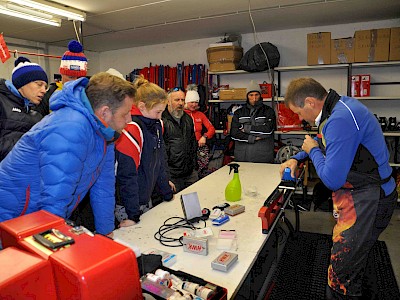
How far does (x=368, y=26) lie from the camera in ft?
14.9

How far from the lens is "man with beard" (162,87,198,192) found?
333 centimetres

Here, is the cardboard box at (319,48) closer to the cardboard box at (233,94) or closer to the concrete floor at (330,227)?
the cardboard box at (233,94)

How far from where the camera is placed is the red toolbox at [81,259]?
0.68m

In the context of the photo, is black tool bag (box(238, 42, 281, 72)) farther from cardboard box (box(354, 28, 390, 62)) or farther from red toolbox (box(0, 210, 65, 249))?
red toolbox (box(0, 210, 65, 249))

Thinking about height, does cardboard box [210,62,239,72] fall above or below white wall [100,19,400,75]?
below

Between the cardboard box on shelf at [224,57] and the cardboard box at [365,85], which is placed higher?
the cardboard box on shelf at [224,57]

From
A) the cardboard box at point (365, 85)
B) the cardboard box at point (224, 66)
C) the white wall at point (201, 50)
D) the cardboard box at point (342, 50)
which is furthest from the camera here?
the cardboard box at point (224, 66)

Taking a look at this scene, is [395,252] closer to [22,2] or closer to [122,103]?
[122,103]

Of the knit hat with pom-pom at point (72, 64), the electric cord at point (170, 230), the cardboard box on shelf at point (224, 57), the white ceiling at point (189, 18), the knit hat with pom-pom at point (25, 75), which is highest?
the white ceiling at point (189, 18)

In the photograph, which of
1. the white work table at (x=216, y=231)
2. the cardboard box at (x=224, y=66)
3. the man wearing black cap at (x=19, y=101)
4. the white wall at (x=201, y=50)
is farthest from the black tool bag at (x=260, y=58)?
the man wearing black cap at (x=19, y=101)

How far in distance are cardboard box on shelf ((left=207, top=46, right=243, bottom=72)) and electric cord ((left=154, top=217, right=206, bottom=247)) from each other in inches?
134

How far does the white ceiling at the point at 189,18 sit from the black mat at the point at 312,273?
2.61m

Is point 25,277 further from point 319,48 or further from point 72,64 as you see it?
point 319,48

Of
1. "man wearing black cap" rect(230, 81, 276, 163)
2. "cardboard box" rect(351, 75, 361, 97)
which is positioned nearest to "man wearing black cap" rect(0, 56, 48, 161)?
"man wearing black cap" rect(230, 81, 276, 163)
